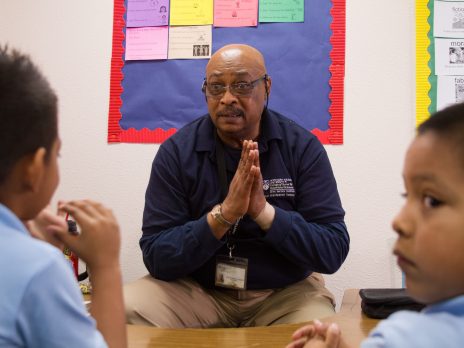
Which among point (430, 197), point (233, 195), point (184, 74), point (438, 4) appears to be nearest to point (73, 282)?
point (430, 197)

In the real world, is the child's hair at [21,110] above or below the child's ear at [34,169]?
above

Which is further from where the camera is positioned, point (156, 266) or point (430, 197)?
point (156, 266)

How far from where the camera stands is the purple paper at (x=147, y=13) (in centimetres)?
237

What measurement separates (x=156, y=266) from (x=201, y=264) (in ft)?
0.52

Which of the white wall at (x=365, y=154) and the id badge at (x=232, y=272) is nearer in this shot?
the id badge at (x=232, y=272)

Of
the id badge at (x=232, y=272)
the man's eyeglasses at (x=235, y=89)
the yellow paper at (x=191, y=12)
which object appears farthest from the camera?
the yellow paper at (x=191, y=12)

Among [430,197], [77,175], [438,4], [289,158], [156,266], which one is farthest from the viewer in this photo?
[77,175]

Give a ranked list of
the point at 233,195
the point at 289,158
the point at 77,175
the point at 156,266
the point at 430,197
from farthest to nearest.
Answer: the point at 77,175 < the point at 289,158 < the point at 156,266 < the point at 233,195 < the point at 430,197

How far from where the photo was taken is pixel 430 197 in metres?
0.67

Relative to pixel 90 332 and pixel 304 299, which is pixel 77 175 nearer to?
pixel 304 299

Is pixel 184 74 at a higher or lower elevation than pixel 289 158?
higher

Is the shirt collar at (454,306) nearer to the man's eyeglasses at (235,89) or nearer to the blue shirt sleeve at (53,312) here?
the blue shirt sleeve at (53,312)

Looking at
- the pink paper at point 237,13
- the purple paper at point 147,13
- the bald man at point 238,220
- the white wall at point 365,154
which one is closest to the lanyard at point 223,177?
the bald man at point 238,220

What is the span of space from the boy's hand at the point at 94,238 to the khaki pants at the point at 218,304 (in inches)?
26.7
